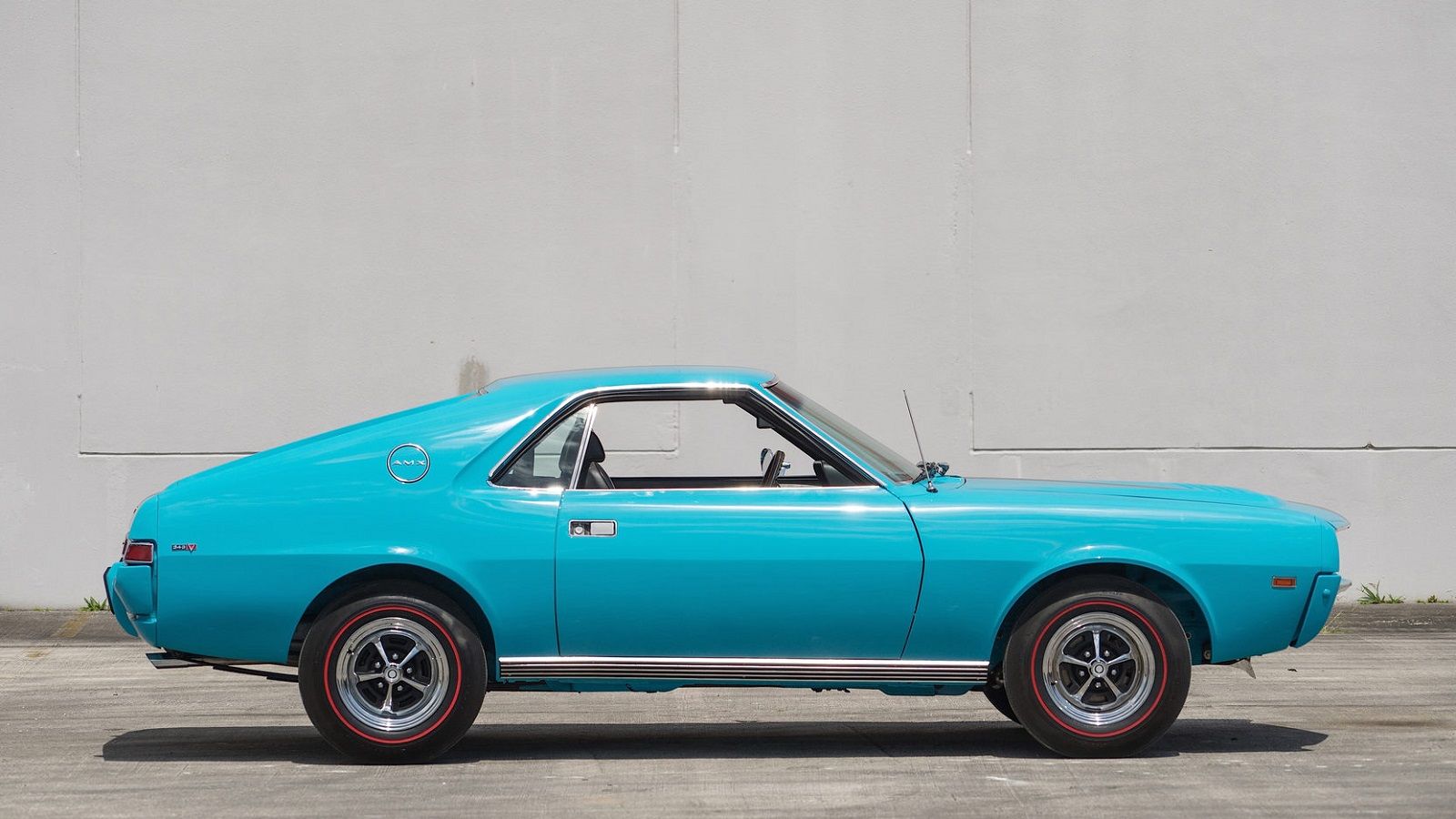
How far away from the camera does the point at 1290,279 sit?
10.8m

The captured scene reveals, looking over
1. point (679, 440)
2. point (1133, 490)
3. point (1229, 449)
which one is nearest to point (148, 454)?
point (679, 440)

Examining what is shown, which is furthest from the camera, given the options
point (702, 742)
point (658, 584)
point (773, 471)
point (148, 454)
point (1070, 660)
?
point (148, 454)

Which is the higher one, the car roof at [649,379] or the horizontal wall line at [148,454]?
the car roof at [649,379]

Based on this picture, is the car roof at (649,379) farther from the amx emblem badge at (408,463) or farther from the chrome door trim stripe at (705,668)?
the chrome door trim stripe at (705,668)

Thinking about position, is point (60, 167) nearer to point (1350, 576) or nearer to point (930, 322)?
point (930, 322)

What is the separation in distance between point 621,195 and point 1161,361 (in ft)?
12.9

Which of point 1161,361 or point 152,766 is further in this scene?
point 1161,361

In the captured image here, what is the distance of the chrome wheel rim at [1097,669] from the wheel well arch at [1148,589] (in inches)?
6.7

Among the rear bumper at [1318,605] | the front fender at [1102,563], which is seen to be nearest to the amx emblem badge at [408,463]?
the front fender at [1102,563]

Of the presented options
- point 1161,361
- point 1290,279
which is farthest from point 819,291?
point 1290,279

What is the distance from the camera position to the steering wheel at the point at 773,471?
6125mm

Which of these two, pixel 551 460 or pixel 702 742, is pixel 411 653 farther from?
pixel 702 742

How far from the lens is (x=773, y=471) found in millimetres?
6168

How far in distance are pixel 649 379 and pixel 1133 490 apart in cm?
207
